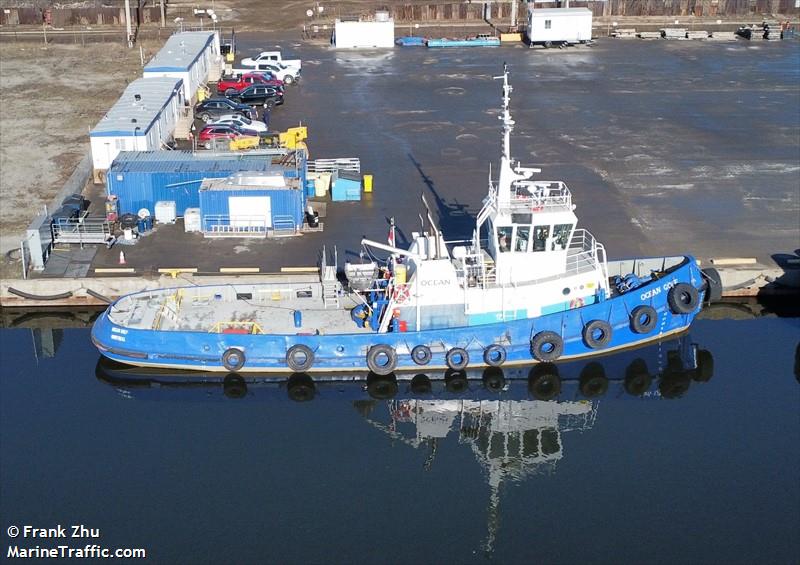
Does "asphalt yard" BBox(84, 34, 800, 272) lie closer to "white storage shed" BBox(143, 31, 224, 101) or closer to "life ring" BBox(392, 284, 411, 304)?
"white storage shed" BBox(143, 31, 224, 101)

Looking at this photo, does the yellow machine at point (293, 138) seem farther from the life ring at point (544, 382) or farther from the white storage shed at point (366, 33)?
the white storage shed at point (366, 33)

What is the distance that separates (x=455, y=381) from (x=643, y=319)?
5.82 meters

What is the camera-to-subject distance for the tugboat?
29.8m

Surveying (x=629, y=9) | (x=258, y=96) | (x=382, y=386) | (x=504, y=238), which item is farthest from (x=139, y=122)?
(x=629, y=9)

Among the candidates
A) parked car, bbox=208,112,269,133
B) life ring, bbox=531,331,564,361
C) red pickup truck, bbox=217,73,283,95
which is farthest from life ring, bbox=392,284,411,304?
red pickup truck, bbox=217,73,283,95

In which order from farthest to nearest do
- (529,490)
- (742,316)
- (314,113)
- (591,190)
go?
(314,113), (591,190), (742,316), (529,490)

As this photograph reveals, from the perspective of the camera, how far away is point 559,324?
1192 inches

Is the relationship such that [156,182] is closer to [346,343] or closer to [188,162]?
[188,162]

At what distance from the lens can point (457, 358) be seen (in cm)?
2992

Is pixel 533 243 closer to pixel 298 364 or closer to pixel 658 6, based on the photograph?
pixel 298 364

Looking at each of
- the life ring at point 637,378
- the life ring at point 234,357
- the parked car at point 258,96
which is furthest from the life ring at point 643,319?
the parked car at point 258,96

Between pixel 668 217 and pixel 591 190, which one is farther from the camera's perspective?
pixel 591 190

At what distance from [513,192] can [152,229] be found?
14773mm

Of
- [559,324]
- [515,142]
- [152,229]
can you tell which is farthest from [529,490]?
Result: [515,142]
